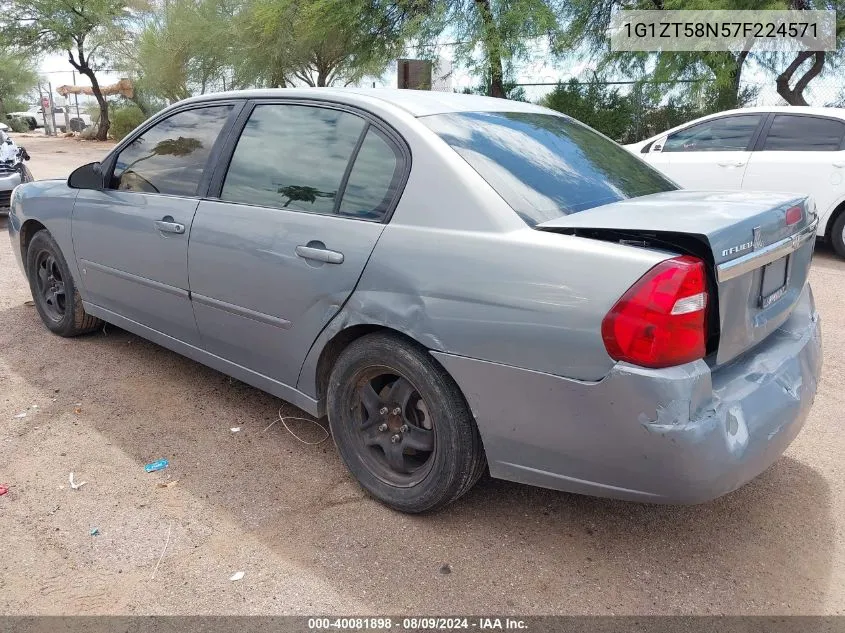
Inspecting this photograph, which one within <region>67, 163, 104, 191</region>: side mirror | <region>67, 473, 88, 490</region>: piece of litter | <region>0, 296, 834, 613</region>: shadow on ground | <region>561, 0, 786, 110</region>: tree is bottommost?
<region>0, 296, 834, 613</region>: shadow on ground

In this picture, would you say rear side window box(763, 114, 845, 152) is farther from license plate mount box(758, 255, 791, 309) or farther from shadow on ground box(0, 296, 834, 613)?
license plate mount box(758, 255, 791, 309)

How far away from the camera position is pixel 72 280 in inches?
175

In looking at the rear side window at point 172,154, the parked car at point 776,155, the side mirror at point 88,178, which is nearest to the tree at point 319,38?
the parked car at point 776,155

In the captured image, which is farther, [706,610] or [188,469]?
[188,469]

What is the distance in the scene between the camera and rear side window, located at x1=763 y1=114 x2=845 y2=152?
739 centimetres

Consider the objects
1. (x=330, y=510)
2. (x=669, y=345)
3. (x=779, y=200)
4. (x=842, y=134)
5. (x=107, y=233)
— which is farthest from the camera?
(x=842, y=134)

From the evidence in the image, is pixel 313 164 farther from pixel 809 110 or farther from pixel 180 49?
pixel 180 49

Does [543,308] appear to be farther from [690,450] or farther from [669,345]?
[690,450]

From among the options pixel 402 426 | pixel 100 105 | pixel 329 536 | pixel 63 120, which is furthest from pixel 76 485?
pixel 63 120

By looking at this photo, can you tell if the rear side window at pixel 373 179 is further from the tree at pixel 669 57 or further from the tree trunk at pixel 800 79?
the tree trunk at pixel 800 79

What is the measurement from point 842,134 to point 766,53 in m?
7.48

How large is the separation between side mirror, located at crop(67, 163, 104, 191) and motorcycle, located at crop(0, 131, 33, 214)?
614 centimetres

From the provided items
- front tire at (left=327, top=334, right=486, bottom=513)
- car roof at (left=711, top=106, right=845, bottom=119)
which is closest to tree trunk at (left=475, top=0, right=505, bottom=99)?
car roof at (left=711, top=106, right=845, bottom=119)

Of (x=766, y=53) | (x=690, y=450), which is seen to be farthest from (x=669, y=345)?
(x=766, y=53)
